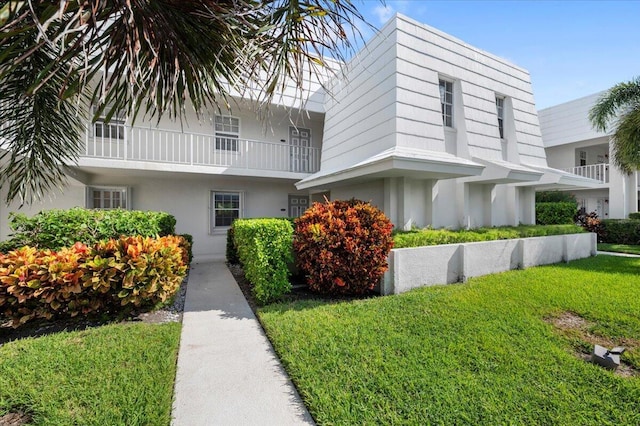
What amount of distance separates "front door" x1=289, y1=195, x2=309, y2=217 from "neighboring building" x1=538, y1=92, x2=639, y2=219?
56.0ft

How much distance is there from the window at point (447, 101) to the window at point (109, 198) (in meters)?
12.7

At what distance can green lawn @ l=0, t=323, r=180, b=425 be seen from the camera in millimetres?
2699

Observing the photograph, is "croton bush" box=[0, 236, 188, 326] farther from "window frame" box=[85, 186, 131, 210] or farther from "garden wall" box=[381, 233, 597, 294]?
"window frame" box=[85, 186, 131, 210]

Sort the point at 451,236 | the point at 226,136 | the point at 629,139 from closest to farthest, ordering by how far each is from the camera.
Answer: the point at 451,236 < the point at 629,139 < the point at 226,136

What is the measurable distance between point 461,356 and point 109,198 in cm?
1328

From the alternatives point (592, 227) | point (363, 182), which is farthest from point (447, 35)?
point (592, 227)

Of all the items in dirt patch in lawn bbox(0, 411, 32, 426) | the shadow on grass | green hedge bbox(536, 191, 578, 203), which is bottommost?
dirt patch in lawn bbox(0, 411, 32, 426)

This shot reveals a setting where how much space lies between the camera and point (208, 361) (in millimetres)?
3744

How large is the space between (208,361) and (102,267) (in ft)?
8.85

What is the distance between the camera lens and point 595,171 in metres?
18.8

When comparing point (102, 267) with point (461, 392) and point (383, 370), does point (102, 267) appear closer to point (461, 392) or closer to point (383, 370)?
point (383, 370)

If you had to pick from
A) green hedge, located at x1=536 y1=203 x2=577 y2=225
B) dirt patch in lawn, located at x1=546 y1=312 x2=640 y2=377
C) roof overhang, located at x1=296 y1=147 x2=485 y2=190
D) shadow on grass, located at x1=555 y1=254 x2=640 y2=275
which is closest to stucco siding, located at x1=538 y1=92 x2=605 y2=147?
green hedge, located at x1=536 y1=203 x2=577 y2=225

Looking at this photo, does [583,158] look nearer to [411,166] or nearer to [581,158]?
[581,158]

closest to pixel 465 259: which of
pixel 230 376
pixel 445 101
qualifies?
pixel 445 101
